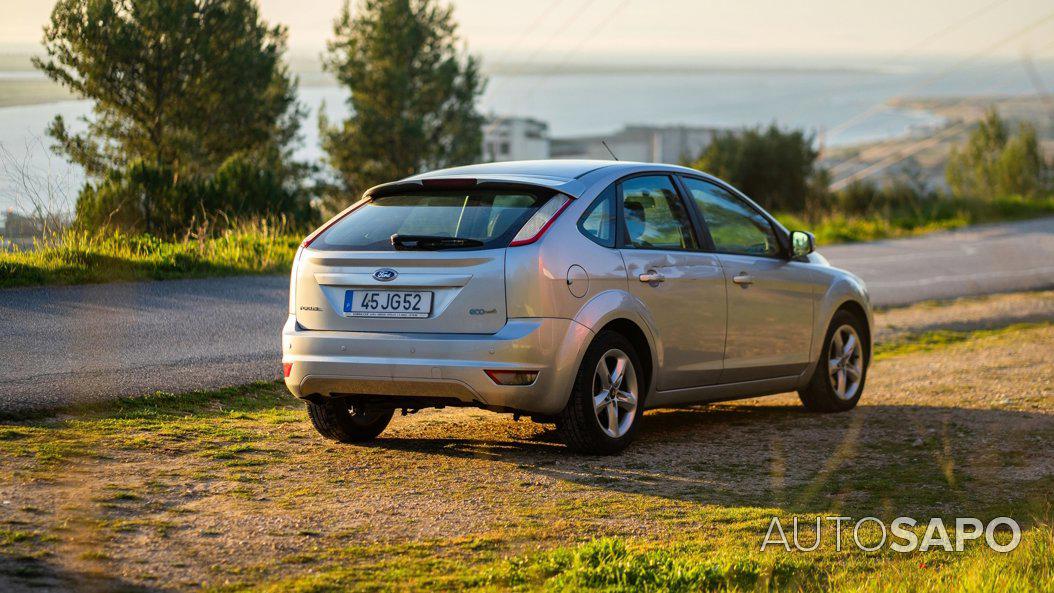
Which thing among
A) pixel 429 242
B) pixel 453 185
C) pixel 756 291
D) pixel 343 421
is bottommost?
pixel 343 421

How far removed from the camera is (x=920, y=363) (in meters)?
12.3

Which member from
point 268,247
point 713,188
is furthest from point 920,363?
point 268,247

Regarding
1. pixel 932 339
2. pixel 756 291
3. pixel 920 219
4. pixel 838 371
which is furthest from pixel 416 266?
pixel 920 219

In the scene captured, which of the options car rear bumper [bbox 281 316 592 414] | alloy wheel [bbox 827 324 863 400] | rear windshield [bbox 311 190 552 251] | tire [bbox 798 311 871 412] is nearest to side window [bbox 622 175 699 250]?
rear windshield [bbox 311 190 552 251]

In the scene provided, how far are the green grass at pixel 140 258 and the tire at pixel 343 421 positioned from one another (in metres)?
5.48

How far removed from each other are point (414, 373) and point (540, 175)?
138cm

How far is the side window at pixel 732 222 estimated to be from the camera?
333 inches

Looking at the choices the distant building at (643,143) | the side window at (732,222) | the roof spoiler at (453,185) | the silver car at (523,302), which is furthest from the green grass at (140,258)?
the distant building at (643,143)

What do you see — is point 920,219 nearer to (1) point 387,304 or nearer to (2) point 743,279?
(2) point 743,279

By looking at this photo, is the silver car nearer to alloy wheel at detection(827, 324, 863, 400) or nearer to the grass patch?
alloy wheel at detection(827, 324, 863, 400)

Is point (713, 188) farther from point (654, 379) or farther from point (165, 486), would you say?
point (165, 486)

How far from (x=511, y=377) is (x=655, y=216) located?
68.1 inches

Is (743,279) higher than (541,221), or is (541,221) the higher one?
(541,221)

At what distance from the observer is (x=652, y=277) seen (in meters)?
7.60
